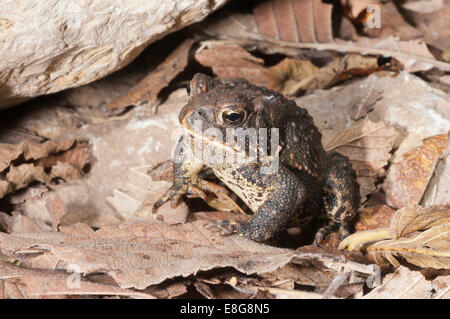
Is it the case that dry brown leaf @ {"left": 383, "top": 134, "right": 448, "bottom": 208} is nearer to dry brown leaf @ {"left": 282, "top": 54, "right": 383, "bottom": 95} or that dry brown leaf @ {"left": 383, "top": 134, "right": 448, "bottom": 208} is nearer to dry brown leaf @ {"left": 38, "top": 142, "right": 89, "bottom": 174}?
dry brown leaf @ {"left": 282, "top": 54, "right": 383, "bottom": 95}

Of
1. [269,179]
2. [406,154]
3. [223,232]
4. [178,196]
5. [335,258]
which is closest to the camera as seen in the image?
[335,258]

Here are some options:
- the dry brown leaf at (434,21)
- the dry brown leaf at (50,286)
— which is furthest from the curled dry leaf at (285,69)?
the dry brown leaf at (50,286)

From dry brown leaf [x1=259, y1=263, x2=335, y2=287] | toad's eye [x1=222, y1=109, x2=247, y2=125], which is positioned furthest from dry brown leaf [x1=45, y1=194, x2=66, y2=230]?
dry brown leaf [x1=259, y1=263, x2=335, y2=287]

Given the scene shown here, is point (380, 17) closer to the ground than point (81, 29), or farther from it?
closer to the ground

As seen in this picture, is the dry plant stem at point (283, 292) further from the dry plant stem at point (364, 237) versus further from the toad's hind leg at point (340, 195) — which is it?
the toad's hind leg at point (340, 195)

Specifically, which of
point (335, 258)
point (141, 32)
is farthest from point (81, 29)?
point (335, 258)

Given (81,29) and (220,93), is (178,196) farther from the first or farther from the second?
(81,29)
